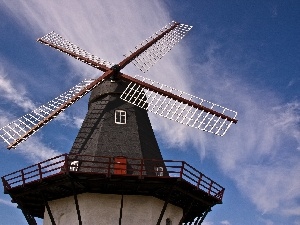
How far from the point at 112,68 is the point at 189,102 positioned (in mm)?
4210

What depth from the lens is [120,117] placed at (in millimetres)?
20062

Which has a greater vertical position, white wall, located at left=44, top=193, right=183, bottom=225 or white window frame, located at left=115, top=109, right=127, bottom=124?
white window frame, located at left=115, top=109, right=127, bottom=124

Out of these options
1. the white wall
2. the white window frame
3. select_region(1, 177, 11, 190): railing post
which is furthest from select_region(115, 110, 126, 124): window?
select_region(1, 177, 11, 190): railing post

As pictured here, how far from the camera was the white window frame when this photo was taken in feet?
65.2

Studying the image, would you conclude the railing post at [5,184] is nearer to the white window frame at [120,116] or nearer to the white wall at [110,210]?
the white wall at [110,210]

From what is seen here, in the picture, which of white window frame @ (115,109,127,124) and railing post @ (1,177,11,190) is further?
white window frame @ (115,109,127,124)

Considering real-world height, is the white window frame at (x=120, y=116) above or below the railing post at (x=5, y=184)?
above

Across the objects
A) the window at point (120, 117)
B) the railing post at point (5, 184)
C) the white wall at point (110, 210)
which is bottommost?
the railing post at point (5, 184)

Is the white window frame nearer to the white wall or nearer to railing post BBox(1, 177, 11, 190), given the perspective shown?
the white wall

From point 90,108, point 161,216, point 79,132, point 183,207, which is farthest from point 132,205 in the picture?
point 90,108

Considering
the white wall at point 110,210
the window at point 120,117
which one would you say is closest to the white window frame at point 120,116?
the window at point 120,117

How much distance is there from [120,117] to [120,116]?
0.07 metres

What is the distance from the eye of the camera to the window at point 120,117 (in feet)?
65.2

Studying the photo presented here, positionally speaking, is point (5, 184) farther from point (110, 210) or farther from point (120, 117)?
point (120, 117)
